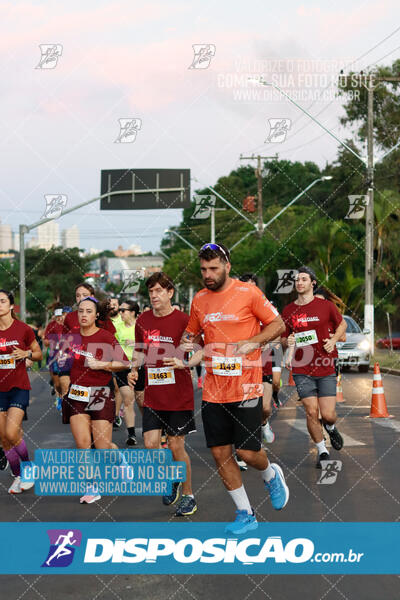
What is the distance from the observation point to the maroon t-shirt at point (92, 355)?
730 cm

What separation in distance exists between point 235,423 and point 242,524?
71cm

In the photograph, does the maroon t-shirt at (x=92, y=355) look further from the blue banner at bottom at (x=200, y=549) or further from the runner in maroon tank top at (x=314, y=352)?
the runner in maroon tank top at (x=314, y=352)

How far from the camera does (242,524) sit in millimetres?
5844

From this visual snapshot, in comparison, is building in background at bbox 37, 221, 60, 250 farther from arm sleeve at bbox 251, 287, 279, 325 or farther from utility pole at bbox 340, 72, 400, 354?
arm sleeve at bbox 251, 287, 279, 325

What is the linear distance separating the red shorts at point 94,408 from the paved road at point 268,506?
2.42 ft

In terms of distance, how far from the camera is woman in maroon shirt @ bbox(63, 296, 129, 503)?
728 cm

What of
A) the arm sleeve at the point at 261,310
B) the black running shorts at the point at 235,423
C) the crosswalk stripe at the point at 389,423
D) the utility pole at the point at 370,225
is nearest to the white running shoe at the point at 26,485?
the black running shorts at the point at 235,423

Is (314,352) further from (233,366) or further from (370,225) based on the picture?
(370,225)

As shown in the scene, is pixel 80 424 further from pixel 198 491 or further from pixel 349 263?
pixel 349 263

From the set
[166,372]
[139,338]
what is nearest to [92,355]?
[139,338]

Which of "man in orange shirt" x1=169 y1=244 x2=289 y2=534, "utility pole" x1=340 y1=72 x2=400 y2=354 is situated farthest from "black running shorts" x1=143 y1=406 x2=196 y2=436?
"utility pole" x1=340 y1=72 x2=400 y2=354

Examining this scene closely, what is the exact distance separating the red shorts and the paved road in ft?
2.42

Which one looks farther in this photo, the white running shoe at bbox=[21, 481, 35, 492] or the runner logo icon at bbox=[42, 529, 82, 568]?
the white running shoe at bbox=[21, 481, 35, 492]

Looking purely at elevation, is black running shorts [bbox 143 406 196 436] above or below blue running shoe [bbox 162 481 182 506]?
above
